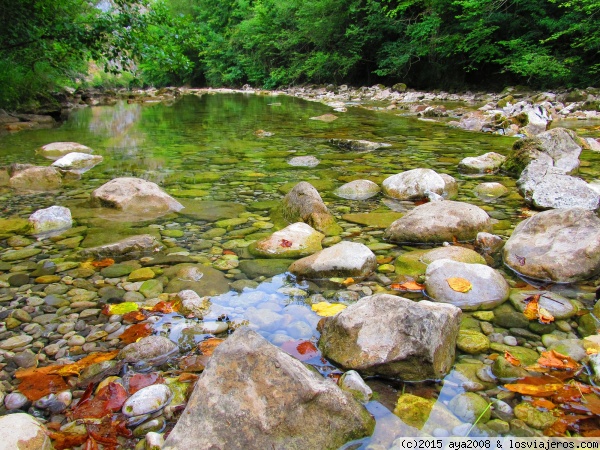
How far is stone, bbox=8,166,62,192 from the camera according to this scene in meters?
4.55

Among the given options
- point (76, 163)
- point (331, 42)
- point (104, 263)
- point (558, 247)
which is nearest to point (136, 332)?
point (104, 263)

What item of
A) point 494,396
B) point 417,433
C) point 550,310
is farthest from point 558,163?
point 417,433

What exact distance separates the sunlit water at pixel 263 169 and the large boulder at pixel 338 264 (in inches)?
4.2

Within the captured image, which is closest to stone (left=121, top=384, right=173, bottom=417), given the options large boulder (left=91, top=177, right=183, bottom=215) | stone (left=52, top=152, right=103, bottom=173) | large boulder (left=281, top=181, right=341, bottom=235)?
large boulder (left=281, top=181, right=341, bottom=235)

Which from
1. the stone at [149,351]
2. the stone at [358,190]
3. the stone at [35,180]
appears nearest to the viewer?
the stone at [149,351]

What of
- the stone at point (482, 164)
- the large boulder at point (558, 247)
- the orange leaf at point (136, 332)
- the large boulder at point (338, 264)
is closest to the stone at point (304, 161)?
the stone at point (482, 164)

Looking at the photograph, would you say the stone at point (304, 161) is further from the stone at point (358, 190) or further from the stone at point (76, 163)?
the stone at point (76, 163)

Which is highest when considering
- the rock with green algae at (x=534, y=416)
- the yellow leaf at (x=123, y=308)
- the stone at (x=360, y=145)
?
the stone at (x=360, y=145)

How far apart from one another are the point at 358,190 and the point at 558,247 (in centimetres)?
206

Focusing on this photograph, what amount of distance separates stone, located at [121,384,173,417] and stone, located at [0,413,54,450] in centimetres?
24

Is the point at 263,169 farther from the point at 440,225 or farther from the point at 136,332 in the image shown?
the point at 136,332

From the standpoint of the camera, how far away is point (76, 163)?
5781 mm

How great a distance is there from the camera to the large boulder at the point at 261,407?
1189 millimetres

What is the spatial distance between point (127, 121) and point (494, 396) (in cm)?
1299
